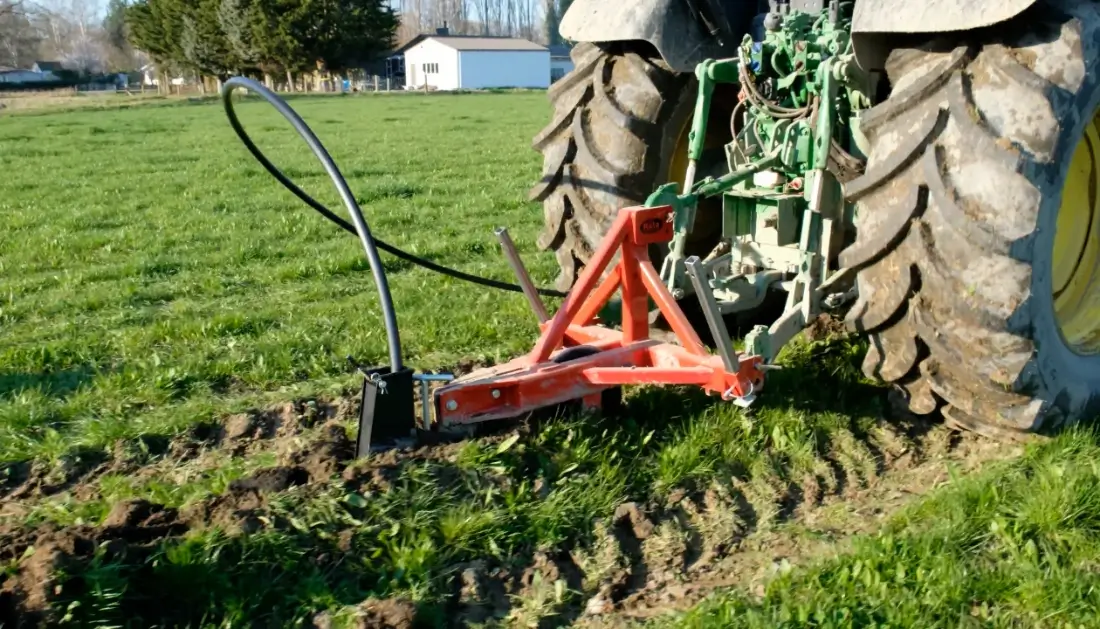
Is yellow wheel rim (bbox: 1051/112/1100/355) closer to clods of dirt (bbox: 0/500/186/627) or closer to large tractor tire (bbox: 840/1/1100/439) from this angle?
large tractor tire (bbox: 840/1/1100/439)

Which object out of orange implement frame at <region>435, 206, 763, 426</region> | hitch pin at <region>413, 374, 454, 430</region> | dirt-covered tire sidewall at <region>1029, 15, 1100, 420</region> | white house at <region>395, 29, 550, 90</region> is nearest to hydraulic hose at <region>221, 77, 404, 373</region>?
hitch pin at <region>413, 374, 454, 430</region>

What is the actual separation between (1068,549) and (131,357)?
4.46 meters

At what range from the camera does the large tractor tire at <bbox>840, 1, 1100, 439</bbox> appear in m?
3.28

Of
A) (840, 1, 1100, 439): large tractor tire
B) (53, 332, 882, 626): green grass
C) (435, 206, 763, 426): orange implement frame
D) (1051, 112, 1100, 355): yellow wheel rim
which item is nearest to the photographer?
(53, 332, 882, 626): green grass

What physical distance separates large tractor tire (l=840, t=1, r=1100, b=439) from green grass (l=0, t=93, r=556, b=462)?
91.5 inches

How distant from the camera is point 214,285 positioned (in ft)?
24.3

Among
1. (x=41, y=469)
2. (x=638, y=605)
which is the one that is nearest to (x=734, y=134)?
(x=638, y=605)

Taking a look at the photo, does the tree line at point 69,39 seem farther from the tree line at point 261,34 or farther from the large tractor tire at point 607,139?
the large tractor tire at point 607,139

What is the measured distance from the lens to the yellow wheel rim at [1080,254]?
4047 millimetres

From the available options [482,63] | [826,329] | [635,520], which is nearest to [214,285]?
[826,329]

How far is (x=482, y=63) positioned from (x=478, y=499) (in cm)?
7924

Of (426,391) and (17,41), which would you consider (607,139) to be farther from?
(17,41)

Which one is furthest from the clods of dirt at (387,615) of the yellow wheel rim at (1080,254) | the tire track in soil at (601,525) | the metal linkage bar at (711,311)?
the yellow wheel rim at (1080,254)

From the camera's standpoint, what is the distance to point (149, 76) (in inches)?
4021
